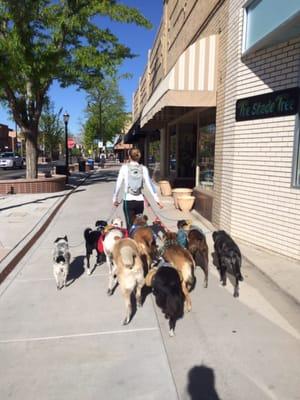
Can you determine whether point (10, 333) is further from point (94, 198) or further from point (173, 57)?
point (173, 57)

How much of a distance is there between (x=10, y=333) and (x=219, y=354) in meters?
2.21

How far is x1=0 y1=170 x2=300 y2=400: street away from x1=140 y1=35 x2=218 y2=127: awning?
4697 millimetres

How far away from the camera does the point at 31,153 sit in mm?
15508

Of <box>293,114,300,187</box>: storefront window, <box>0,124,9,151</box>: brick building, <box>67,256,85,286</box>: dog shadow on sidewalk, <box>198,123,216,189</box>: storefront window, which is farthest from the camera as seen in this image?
<box>0,124,9,151</box>: brick building

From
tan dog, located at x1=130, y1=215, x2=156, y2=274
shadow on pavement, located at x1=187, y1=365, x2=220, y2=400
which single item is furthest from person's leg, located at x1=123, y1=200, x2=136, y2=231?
shadow on pavement, located at x1=187, y1=365, x2=220, y2=400

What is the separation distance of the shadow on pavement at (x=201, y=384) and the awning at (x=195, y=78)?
630 cm

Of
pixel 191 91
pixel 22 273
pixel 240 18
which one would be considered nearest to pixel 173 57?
pixel 191 91

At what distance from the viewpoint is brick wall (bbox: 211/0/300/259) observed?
228 inches

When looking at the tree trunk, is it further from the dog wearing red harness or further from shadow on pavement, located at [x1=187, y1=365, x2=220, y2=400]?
shadow on pavement, located at [x1=187, y1=365, x2=220, y2=400]

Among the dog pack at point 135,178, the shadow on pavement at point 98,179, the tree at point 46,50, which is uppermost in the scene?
the tree at point 46,50

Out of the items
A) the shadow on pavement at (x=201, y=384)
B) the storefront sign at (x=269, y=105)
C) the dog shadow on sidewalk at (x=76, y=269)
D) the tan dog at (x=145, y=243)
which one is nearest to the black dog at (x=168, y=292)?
the shadow on pavement at (x=201, y=384)

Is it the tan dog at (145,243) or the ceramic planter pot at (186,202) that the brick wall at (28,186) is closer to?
the ceramic planter pot at (186,202)

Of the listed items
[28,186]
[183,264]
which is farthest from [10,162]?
[183,264]

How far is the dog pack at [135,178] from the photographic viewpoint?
571cm
